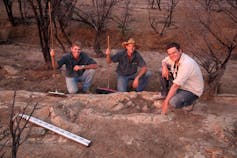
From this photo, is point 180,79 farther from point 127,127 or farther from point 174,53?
point 127,127

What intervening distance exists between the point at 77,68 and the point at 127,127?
1.67 meters

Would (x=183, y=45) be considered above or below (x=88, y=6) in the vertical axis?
below

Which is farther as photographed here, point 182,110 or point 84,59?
point 84,59

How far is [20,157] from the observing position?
134 inches

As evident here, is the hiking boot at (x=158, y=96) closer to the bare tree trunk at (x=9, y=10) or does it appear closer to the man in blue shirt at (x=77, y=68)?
the man in blue shirt at (x=77, y=68)

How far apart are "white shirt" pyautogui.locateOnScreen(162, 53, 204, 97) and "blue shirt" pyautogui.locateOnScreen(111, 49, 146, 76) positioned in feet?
3.48

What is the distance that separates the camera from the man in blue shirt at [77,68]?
538 centimetres

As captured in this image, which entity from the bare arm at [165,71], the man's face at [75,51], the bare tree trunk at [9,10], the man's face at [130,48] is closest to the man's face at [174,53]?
the bare arm at [165,71]

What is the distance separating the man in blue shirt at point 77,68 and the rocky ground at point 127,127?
0.74 meters

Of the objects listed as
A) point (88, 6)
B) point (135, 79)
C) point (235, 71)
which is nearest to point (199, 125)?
point (135, 79)

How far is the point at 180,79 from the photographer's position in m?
3.98

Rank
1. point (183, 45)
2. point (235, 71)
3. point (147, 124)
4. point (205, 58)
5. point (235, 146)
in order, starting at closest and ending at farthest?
point (235, 146)
point (147, 124)
point (205, 58)
point (235, 71)
point (183, 45)

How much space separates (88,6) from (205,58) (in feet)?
14.7

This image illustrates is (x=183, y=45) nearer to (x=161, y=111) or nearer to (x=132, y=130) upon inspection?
(x=161, y=111)
